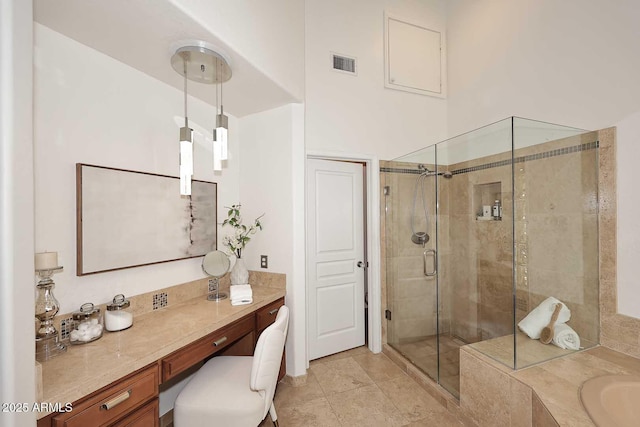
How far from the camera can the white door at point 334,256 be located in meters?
2.93

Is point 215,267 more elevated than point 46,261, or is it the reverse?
point 46,261

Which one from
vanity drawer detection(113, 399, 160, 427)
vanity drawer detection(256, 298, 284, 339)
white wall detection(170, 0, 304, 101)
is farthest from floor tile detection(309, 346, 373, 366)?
white wall detection(170, 0, 304, 101)

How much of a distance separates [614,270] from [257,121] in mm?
3089

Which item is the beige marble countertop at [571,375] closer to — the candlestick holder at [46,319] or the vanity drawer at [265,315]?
the vanity drawer at [265,315]

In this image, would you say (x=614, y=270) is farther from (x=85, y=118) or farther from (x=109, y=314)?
(x=85, y=118)

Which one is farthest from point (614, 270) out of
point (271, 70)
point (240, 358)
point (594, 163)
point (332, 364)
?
point (271, 70)

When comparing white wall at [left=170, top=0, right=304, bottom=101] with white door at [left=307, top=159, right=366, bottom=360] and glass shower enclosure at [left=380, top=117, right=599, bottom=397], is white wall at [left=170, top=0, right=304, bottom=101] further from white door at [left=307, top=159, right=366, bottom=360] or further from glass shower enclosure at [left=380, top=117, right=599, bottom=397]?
glass shower enclosure at [left=380, top=117, right=599, bottom=397]

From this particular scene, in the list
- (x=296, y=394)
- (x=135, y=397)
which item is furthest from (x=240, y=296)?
(x=296, y=394)

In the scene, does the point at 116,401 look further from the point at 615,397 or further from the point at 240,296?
the point at 615,397

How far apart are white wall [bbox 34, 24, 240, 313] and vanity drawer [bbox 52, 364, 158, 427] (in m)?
0.65

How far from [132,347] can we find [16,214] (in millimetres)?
834

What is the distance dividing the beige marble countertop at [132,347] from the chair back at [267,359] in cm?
40

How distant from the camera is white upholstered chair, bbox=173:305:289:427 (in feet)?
4.75

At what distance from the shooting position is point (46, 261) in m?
1.27
